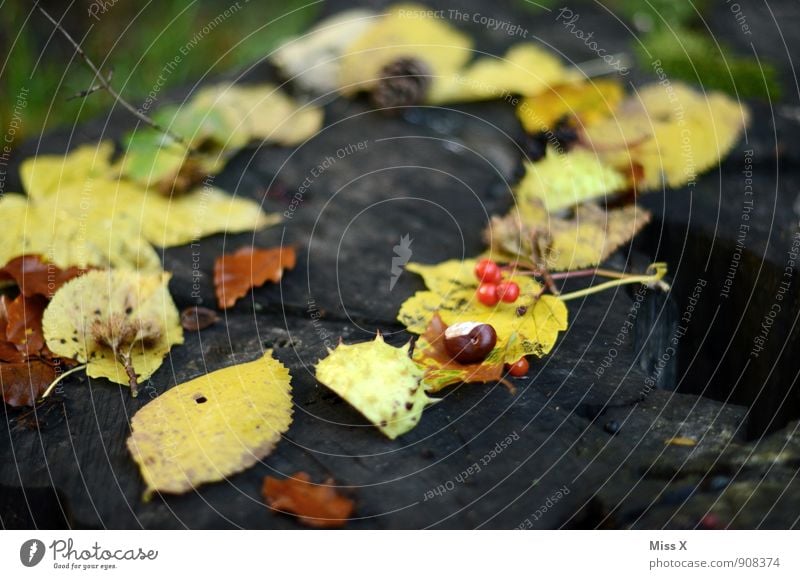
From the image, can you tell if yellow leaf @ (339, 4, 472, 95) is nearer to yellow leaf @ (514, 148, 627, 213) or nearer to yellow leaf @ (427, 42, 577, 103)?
yellow leaf @ (427, 42, 577, 103)

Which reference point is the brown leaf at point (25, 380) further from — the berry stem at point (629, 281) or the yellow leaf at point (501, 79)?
the yellow leaf at point (501, 79)

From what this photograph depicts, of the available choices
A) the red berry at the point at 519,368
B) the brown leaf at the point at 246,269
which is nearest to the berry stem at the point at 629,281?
the red berry at the point at 519,368

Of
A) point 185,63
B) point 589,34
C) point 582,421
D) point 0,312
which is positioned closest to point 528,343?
point 582,421

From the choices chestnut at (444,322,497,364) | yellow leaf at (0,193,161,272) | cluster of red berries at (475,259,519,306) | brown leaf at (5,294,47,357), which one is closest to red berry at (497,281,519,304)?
cluster of red berries at (475,259,519,306)

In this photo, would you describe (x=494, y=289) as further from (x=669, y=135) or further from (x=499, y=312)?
(x=669, y=135)
